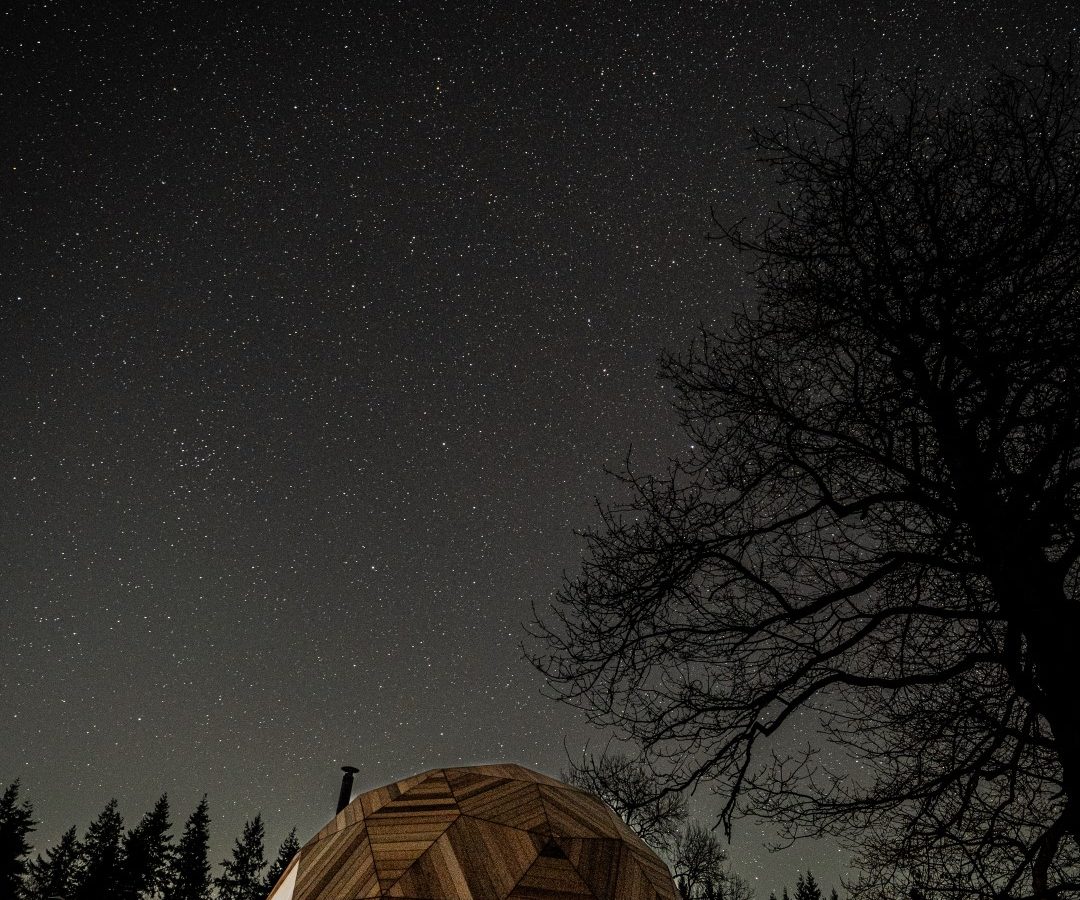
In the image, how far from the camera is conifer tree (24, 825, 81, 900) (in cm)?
3284

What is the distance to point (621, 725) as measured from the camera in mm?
4273

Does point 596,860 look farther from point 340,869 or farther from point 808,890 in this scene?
point 808,890

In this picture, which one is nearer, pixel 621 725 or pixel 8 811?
pixel 621 725

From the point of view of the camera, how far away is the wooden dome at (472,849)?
0.89 m

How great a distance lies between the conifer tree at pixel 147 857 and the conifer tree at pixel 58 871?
264cm

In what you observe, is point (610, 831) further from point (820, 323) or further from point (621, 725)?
point (820, 323)

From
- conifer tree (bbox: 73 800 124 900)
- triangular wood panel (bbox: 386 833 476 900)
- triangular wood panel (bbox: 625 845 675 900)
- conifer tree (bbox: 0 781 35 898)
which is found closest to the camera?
triangular wood panel (bbox: 386 833 476 900)

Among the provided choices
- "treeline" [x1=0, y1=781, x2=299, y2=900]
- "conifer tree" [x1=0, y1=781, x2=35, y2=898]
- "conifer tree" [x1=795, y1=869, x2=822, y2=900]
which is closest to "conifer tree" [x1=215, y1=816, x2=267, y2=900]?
"treeline" [x1=0, y1=781, x2=299, y2=900]

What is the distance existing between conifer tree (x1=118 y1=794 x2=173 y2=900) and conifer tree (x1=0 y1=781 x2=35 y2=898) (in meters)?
4.09

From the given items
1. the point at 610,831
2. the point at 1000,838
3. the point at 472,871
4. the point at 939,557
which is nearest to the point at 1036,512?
the point at 939,557

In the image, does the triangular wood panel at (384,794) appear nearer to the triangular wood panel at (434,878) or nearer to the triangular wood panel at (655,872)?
the triangular wood panel at (434,878)

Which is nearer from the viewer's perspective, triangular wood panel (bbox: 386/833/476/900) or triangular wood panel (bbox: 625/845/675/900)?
triangular wood panel (bbox: 386/833/476/900)

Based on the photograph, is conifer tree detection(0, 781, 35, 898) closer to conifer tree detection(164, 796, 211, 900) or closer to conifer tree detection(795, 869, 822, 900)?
conifer tree detection(164, 796, 211, 900)

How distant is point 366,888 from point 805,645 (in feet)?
13.1
